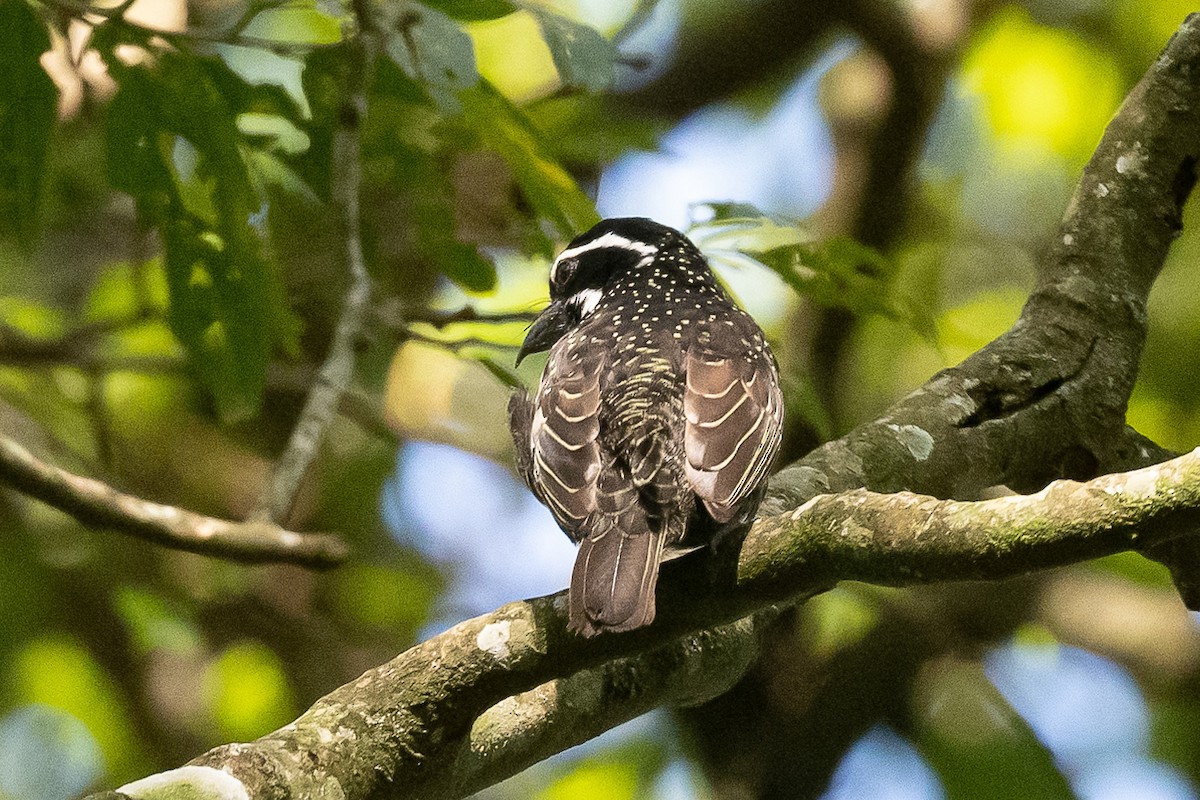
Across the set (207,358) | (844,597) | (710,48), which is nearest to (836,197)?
(710,48)

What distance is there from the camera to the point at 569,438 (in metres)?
3.26

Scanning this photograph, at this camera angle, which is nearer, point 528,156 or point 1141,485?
point 1141,485

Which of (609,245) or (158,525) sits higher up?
(609,245)

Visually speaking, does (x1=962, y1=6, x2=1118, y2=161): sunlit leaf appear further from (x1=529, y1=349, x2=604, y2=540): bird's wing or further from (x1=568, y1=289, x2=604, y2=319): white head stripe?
(x1=529, y1=349, x2=604, y2=540): bird's wing

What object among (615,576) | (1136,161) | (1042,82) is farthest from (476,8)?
(1042,82)

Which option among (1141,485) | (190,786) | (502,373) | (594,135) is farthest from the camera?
(594,135)

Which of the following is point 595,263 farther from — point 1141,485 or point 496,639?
point 1141,485

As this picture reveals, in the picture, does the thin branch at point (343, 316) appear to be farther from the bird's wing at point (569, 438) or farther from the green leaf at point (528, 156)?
the bird's wing at point (569, 438)

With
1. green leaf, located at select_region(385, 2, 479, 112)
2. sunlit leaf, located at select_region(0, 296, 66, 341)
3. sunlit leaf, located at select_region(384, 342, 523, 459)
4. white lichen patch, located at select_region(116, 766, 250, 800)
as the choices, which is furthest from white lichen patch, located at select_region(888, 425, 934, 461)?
sunlit leaf, located at select_region(0, 296, 66, 341)

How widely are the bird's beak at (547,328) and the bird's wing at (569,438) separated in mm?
483

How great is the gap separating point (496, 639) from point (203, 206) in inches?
83.2

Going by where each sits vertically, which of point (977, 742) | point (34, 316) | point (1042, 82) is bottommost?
point (977, 742)

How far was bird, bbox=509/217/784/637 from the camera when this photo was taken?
281 centimetres

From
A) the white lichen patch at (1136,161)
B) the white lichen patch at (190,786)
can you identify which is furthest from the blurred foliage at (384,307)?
the white lichen patch at (190,786)
